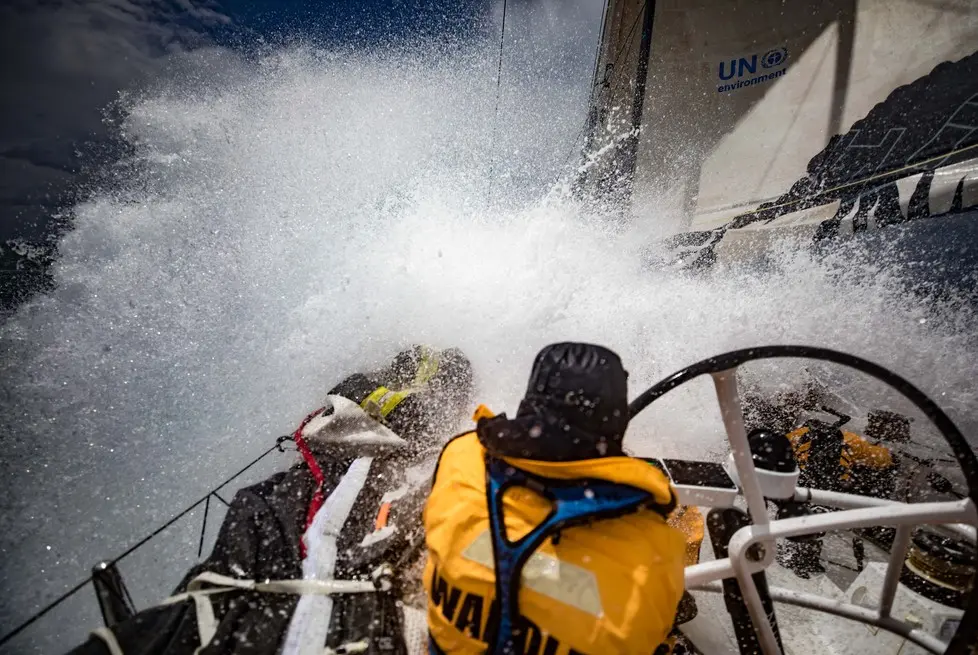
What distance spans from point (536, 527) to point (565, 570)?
0.13 metres

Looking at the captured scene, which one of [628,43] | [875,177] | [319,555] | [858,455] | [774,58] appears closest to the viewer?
[319,555]

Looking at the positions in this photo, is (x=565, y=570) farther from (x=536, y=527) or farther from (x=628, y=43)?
(x=628, y=43)

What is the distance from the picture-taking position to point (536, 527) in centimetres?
98

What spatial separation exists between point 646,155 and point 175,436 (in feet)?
34.6

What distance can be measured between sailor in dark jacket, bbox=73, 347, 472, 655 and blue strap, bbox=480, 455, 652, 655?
947 mm

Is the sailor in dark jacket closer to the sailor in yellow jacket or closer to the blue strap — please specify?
the sailor in yellow jacket

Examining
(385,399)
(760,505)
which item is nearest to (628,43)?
(385,399)

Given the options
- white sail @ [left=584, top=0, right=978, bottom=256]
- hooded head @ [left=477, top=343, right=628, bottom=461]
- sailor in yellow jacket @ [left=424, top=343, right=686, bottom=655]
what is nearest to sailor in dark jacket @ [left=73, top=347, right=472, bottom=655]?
sailor in yellow jacket @ [left=424, top=343, right=686, bottom=655]

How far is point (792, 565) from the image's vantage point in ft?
7.98

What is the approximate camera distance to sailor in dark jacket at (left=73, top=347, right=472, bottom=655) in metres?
1.51

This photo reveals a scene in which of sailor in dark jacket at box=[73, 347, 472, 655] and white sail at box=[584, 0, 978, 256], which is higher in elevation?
white sail at box=[584, 0, 978, 256]

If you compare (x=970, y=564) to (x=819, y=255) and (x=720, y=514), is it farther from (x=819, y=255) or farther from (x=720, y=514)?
(x=819, y=255)

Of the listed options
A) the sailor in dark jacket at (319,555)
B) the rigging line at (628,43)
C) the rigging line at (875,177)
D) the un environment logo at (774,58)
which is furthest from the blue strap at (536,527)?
the rigging line at (628,43)

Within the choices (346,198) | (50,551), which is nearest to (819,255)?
(346,198)
